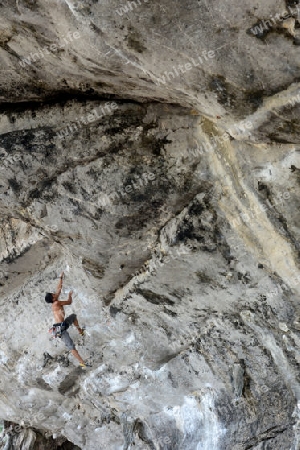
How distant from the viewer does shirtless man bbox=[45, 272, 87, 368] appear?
7152mm

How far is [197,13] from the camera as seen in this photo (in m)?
3.68

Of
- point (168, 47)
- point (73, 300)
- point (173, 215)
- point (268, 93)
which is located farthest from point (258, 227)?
point (73, 300)

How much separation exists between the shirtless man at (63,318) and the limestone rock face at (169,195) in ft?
0.87

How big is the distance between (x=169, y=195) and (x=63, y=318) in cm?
303

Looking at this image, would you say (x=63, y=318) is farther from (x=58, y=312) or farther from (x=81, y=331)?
(x=81, y=331)

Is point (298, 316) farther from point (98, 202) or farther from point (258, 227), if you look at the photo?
point (98, 202)

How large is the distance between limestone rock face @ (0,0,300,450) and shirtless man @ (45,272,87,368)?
265mm

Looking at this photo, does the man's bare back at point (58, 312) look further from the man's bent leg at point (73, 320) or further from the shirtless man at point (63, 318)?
the man's bent leg at point (73, 320)

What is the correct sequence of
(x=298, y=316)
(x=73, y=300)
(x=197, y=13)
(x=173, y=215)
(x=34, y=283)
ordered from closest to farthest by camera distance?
(x=197, y=13), (x=298, y=316), (x=173, y=215), (x=73, y=300), (x=34, y=283)

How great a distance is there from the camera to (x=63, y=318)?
7.40 meters

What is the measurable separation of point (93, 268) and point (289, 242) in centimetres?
286

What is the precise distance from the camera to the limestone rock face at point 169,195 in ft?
12.8

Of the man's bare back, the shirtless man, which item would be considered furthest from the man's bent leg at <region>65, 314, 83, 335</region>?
the man's bare back

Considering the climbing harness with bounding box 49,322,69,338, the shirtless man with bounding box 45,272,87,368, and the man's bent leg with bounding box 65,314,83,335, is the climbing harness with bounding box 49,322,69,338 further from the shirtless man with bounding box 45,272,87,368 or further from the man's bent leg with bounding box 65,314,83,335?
the man's bent leg with bounding box 65,314,83,335
